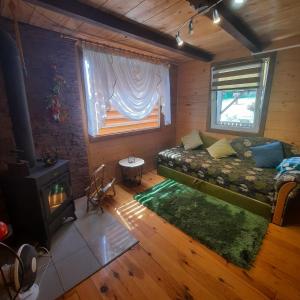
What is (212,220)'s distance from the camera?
84.8 inches

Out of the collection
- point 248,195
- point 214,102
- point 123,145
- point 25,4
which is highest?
point 25,4

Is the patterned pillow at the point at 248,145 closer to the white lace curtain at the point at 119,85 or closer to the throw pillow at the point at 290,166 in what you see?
the throw pillow at the point at 290,166

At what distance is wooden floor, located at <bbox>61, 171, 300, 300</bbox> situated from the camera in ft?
4.48

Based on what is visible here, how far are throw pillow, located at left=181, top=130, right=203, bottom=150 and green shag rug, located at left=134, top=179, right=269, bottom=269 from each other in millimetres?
974

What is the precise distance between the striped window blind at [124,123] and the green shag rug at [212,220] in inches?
47.0

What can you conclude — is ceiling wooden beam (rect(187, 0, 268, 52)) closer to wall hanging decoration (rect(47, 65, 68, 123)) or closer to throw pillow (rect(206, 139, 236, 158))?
throw pillow (rect(206, 139, 236, 158))

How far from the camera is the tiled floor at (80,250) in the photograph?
4.78 feet

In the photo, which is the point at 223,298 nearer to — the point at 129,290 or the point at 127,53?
the point at 129,290

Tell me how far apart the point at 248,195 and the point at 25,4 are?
316 centimetres

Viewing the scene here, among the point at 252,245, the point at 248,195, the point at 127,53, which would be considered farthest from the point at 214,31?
the point at 252,245

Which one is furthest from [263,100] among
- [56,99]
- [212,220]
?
[56,99]

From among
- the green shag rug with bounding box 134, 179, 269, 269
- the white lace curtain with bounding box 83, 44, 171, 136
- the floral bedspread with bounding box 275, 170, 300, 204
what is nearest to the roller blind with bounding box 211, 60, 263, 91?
the white lace curtain with bounding box 83, 44, 171, 136

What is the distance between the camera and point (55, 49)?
217cm

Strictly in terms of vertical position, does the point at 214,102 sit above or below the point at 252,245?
above
